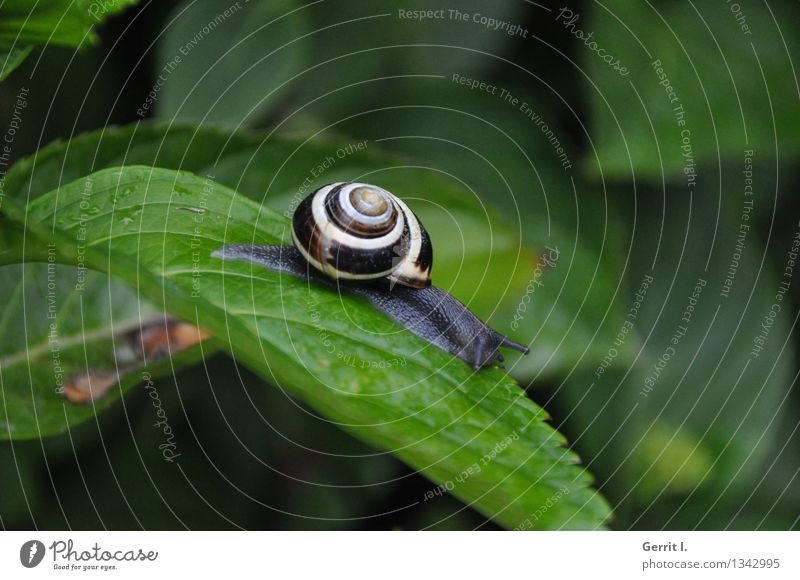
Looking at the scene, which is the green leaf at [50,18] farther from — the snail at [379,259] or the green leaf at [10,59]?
the snail at [379,259]

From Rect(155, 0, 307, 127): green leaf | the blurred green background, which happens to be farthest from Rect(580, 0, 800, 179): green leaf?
Rect(155, 0, 307, 127): green leaf

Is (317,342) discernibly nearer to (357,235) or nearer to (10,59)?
(357,235)

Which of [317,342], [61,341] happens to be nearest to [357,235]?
[317,342]

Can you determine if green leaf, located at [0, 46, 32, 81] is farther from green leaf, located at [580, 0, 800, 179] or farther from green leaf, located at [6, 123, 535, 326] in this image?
green leaf, located at [580, 0, 800, 179]

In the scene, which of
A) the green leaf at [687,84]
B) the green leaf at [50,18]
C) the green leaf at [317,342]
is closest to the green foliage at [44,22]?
the green leaf at [50,18]

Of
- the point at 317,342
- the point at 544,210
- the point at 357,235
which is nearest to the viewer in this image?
the point at 317,342
